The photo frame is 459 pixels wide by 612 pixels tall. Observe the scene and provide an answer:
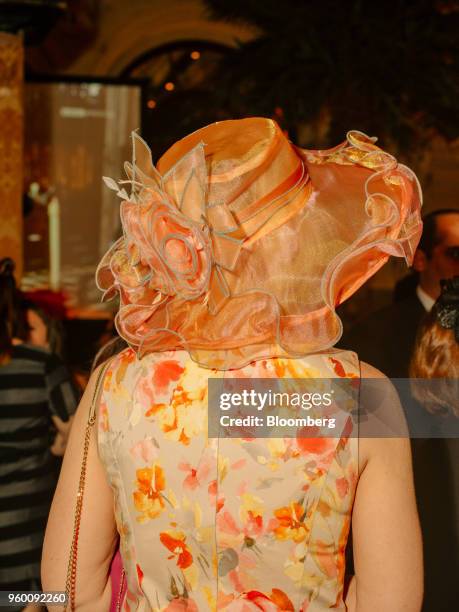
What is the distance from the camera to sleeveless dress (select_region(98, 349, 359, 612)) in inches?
43.9

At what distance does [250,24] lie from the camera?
437cm

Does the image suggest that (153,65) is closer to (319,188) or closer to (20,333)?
(20,333)

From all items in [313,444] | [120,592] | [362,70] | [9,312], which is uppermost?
[362,70]

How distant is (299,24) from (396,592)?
3.34m

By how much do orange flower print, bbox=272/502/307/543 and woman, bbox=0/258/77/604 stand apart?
3.76ft

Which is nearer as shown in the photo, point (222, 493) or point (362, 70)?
point (222, 493)

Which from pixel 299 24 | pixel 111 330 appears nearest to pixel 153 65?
pixel 299 24

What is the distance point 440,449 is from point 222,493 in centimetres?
61

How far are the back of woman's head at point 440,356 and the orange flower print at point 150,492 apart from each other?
58 cm

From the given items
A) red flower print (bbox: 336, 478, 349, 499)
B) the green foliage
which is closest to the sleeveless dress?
red flower print (bbox: 336, 478, 349, 499)

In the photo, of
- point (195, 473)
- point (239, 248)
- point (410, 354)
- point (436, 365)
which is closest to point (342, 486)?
point (195, 473)

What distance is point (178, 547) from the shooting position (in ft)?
3.80

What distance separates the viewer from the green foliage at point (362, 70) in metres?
3.93

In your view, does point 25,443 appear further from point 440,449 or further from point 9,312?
point 440,449
